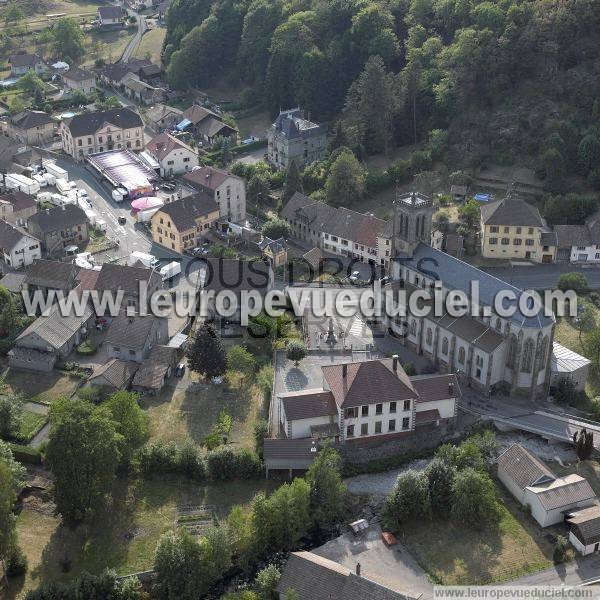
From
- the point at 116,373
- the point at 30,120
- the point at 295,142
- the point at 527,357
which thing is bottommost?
the point at 116,373

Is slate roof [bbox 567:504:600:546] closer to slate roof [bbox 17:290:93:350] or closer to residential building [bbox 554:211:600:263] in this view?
residential building [bbox 554:211:600:263]

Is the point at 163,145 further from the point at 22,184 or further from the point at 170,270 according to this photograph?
the point at 170,270

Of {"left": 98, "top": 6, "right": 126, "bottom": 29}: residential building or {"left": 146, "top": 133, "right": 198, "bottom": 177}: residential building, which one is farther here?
{"left": 98, "top": 6, "right": 126, "bottom": 29}: residential building

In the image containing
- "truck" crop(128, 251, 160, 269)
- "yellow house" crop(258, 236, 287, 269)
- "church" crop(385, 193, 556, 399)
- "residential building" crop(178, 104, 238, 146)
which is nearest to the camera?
"church" crop(385, 193, 556, 399)

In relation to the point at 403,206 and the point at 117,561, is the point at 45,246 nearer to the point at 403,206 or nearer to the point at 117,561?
the point at 403,206

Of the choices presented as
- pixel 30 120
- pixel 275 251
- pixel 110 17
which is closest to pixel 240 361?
pixel 275 251

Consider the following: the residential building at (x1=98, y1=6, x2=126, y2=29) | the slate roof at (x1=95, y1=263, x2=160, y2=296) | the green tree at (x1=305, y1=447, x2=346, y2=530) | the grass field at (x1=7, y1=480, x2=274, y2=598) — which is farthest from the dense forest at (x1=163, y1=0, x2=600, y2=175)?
the grass field at (x1=7, y1=480, x2=274, y2=598)

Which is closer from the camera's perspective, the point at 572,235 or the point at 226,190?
the point at 572,235
